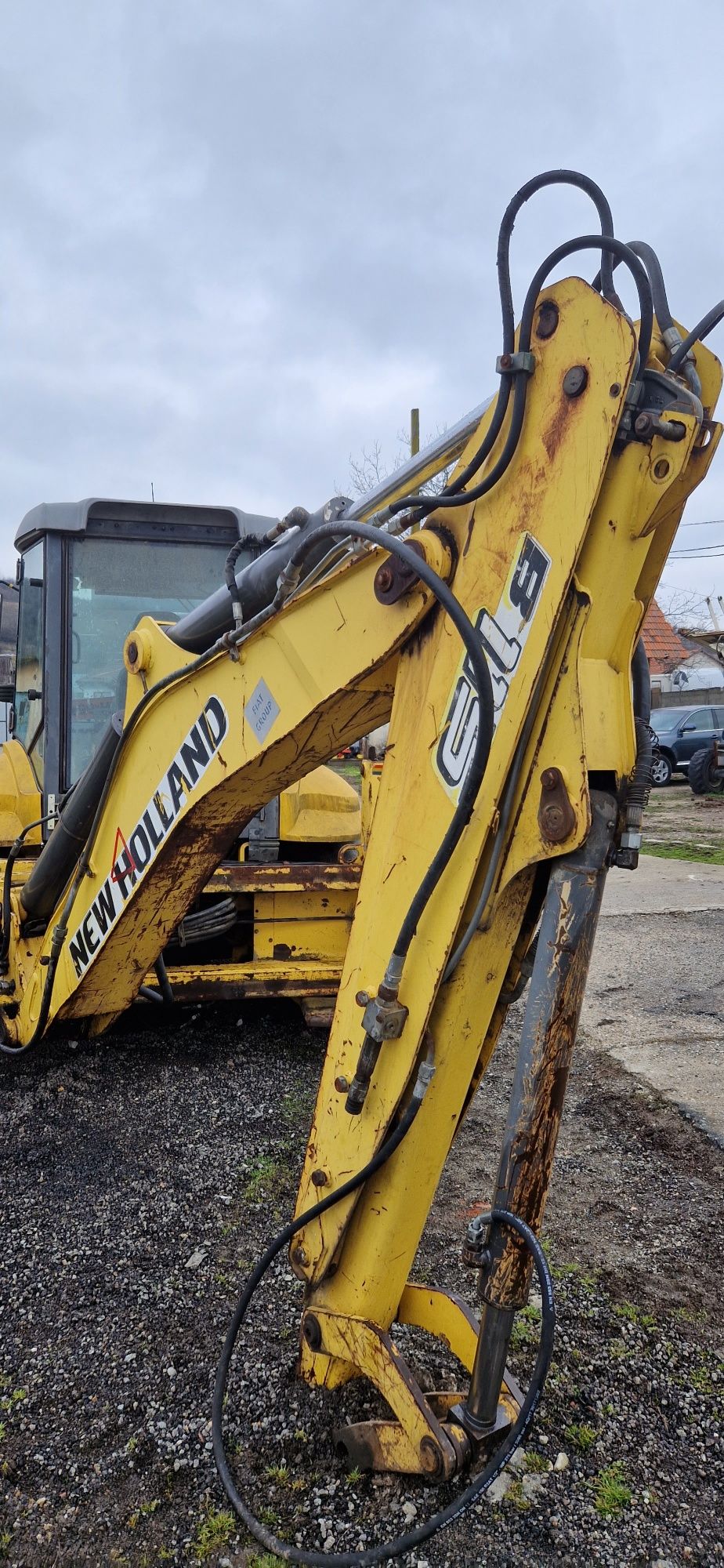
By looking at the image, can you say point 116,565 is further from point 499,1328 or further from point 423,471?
point 499,1328

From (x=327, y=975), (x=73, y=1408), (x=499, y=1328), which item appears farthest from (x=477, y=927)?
(x=327, y=975)

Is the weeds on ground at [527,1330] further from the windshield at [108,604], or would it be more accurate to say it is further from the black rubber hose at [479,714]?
the windshield at [108,604]

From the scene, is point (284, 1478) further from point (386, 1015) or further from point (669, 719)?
point (669, 719)

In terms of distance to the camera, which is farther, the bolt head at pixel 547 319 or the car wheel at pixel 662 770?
the car wheel at pixel 662 770

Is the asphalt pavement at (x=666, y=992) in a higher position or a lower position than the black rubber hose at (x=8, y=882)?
lower

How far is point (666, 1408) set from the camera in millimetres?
2340

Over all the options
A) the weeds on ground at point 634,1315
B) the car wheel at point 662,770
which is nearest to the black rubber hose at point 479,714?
the weeds on ground at point 634,1315

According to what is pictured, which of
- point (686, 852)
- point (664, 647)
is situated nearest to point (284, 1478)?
point (686, 852)

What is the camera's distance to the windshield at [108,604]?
14.2 ft

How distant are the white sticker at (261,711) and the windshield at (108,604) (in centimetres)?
214

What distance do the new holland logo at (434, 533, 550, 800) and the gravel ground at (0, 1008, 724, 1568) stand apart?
4.89 feet

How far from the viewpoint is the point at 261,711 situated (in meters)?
2.28

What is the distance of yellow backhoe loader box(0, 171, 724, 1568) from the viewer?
1.62 meters

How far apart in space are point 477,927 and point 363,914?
30cm
